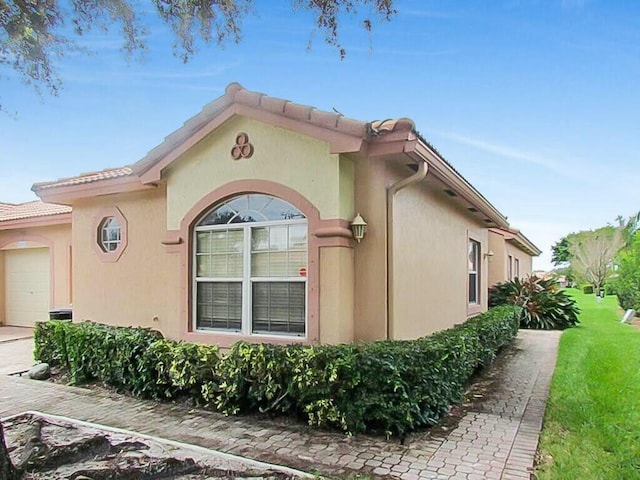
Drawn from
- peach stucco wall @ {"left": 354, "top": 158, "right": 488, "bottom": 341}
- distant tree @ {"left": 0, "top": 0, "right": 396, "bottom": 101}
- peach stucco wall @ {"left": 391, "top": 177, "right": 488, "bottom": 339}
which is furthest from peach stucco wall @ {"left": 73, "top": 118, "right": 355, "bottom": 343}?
distant tree @ {"left": 0, "top": 0, "right": 396, "bottom": 101}

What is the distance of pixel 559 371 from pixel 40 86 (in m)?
11.9

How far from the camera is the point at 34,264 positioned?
17906 millimetres

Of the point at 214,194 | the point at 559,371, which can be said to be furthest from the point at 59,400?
the point at 559,371

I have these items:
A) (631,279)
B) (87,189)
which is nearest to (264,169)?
(87,189)

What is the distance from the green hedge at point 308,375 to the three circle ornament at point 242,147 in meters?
3.41

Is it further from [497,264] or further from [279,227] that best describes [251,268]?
[497,264]

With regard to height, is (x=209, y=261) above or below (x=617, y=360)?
above

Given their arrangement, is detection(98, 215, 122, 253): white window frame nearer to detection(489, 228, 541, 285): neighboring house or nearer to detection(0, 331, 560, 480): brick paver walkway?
detection(0, 331, 560, 480): brick paver walkway

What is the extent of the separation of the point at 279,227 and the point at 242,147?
165cm

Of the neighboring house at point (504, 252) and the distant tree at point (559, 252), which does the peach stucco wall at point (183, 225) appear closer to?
the neighboring house at point (504, 252)

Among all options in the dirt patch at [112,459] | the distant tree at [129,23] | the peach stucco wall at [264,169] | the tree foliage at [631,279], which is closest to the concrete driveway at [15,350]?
the dirt patch at [112,459]

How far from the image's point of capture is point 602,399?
27.0 ft

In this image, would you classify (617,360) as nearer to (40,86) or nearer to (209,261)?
(209,261)

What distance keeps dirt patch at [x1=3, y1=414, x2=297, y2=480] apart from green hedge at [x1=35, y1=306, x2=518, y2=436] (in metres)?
1.45
